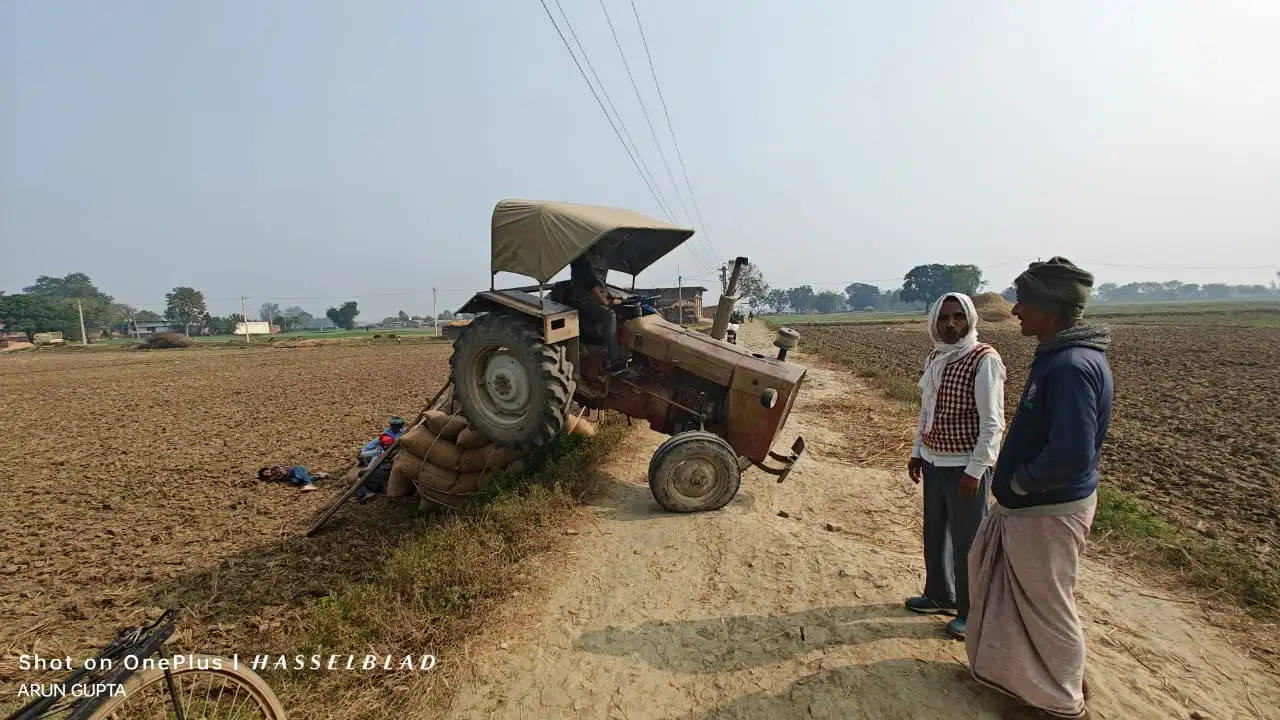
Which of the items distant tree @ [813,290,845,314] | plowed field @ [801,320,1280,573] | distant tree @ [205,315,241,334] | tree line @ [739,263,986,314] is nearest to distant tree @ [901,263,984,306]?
tree line @ [739,263,986,314]

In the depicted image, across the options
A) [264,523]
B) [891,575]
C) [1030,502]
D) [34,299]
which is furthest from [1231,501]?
[34,299]

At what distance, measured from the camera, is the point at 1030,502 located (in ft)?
8.14

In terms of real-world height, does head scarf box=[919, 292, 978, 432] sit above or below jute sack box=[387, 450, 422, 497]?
above

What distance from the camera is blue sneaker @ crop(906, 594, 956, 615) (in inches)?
137

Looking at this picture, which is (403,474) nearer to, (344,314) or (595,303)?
(595,303)

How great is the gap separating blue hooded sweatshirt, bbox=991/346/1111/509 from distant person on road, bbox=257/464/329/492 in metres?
7.89

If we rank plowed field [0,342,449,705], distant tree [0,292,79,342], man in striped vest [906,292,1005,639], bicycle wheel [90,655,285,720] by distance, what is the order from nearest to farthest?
bicycle wheel [90,655,285,720] < man in striped vest [906,292,1005,639] < plowed field [0,342,449,705] < distant tree [0,292,79,342]

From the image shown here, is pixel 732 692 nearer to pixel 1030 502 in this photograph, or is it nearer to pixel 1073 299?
pixel 1030 502

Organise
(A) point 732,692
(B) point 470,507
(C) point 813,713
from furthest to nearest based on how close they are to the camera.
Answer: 1. (B) point 470,507
2. (A) point 732,692
3. (C) point 813,713

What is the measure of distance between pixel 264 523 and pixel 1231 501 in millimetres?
10598

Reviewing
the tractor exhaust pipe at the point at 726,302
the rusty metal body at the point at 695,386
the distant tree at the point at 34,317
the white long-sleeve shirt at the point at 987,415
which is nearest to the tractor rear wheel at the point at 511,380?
the rusty metal body at the point at 695,386

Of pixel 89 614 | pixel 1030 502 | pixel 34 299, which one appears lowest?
pixel 89 614

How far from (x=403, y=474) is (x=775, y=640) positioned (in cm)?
445

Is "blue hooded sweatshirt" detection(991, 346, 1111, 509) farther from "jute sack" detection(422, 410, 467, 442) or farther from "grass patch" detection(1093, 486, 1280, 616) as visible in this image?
"jute sack" detection(422, 410, 467, 442)
